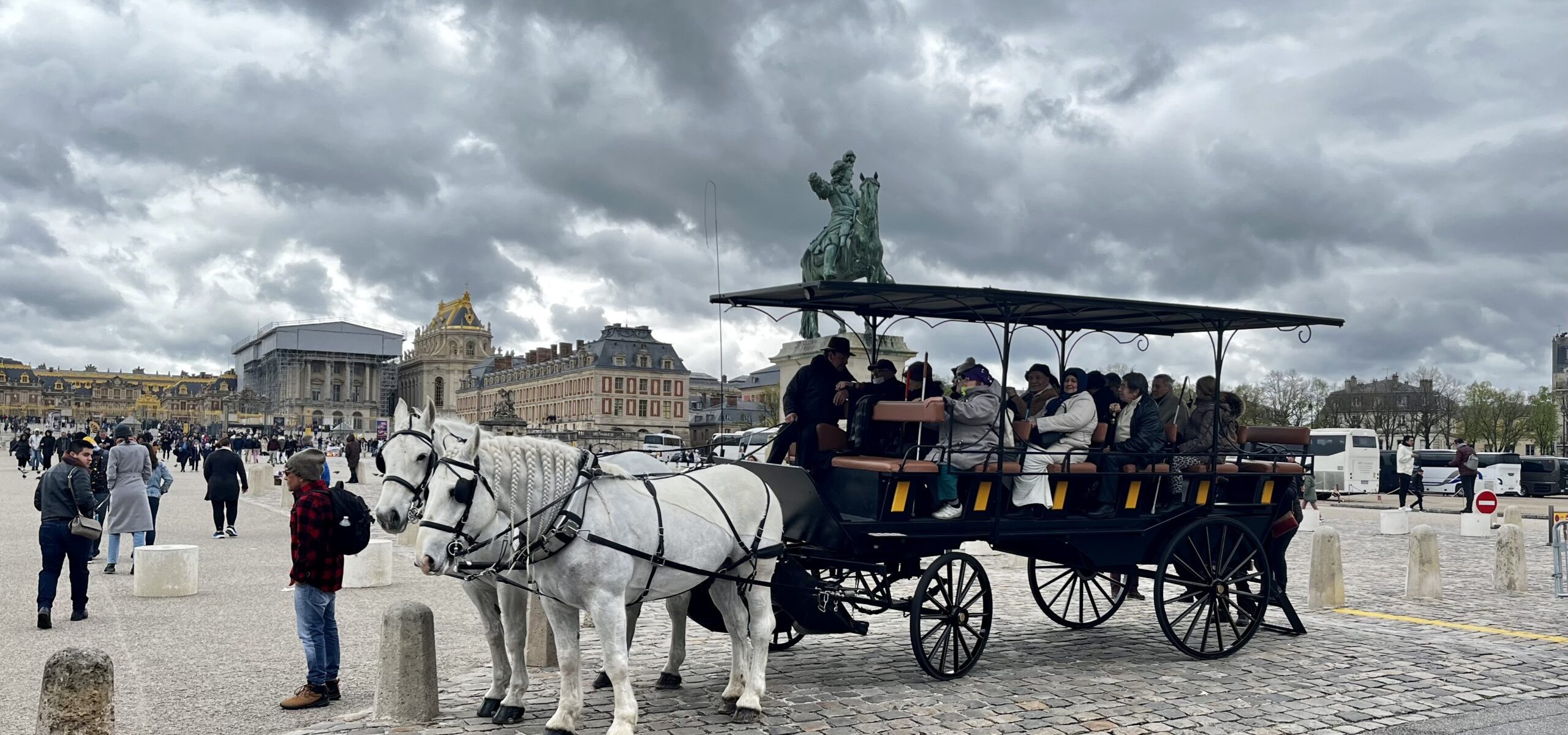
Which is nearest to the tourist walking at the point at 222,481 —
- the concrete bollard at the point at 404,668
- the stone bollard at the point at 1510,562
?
the concrete bollard at the point at 404,668

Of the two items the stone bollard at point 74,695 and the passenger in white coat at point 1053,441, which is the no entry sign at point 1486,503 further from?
the stone bollard at point 74,695

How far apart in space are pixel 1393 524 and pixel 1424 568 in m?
13.1

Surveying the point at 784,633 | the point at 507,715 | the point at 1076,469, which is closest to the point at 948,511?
the point at 1076,469

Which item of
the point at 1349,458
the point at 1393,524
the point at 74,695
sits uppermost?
the point at 1349,458

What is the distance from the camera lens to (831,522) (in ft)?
31.1

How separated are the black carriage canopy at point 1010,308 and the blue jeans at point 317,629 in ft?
13.1

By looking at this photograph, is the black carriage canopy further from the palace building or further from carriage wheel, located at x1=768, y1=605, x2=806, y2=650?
the palace building

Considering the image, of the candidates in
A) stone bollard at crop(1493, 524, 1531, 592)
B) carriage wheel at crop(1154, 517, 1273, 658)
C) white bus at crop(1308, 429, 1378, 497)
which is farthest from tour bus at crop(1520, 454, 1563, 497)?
carriage wheel at crop(1154, 517, 1273, 658)

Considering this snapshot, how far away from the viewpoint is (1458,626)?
1251cm

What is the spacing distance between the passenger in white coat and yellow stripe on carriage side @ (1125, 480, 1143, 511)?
1.80 feet

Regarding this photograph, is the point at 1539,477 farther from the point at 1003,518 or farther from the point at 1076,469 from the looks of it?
the point at 1003,518

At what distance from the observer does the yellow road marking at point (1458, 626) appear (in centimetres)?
1174

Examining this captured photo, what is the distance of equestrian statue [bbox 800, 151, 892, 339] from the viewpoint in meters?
38.3

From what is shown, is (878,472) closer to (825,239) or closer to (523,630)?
(523,630)
